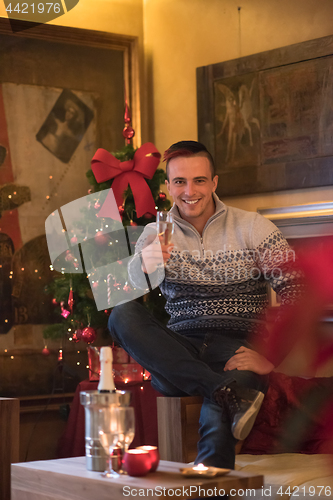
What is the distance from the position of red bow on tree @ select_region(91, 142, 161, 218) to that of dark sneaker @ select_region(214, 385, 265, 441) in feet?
5.07

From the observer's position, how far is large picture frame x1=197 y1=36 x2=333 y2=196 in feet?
10.2

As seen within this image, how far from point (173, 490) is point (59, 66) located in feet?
9.75

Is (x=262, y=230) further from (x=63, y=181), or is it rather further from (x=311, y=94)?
(x=63, y=181)

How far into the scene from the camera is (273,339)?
2.28m

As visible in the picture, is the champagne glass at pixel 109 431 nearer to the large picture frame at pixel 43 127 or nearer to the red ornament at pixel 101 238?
the red ornament at pixel 101 238

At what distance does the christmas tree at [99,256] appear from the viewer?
317cm

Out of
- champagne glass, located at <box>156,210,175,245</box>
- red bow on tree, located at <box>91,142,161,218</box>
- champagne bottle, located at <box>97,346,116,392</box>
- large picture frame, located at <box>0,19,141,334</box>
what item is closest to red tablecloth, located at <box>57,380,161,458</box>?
large picture frame, located at <box>0,19,141,334</box>

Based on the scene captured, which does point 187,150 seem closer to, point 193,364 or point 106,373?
point 193,364

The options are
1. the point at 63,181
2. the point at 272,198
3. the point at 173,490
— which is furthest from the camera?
the point at 63,181

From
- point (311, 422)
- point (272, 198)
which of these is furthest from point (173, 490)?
point (272, 198)

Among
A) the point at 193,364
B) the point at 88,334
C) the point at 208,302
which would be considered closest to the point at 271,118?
the point at 208,302

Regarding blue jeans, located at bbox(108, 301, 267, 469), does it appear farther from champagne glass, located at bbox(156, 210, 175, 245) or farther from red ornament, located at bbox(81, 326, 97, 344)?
red ornament, located at bbox(81, 326, 97, 344)

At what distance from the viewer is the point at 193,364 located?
6.43 ft

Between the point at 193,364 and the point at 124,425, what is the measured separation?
57cm
